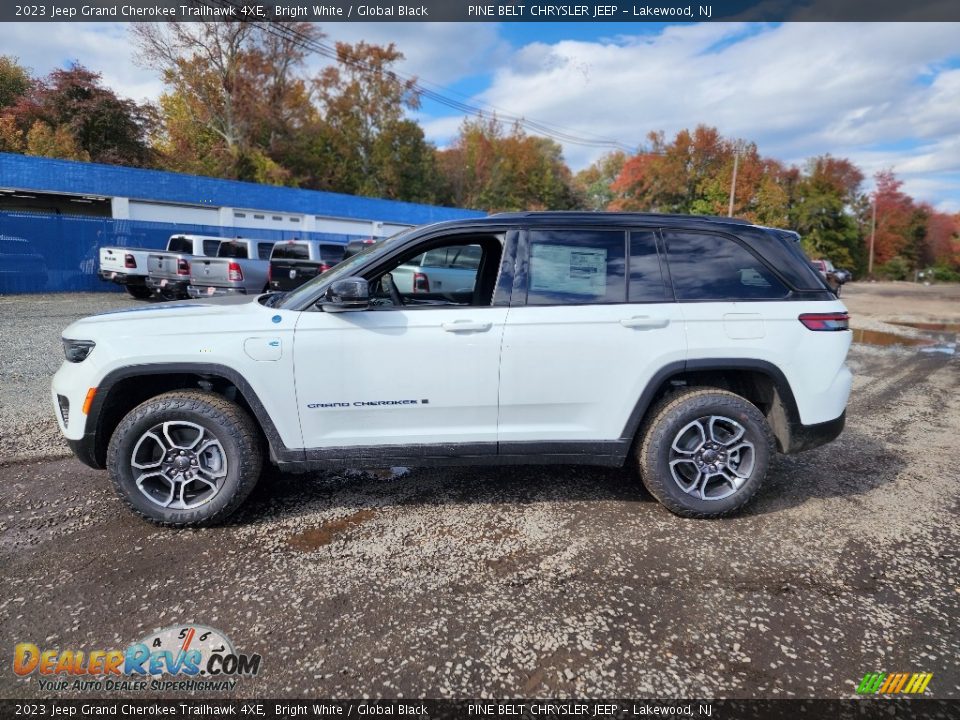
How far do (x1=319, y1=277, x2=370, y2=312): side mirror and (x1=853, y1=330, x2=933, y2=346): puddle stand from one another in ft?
39.2

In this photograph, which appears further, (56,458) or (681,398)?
(56,458)

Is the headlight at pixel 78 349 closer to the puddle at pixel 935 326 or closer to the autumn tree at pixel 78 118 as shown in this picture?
the puddle at pixel 935 326

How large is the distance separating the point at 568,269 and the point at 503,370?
0.74 meters

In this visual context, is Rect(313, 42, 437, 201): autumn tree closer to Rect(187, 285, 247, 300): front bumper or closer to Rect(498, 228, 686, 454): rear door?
Rect(187, 285, 247, 300): front bumper

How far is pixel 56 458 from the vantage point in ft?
13.9

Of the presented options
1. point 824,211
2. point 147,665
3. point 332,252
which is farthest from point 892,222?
point 147,665

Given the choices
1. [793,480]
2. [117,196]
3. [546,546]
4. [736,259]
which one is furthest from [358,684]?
[117,196]

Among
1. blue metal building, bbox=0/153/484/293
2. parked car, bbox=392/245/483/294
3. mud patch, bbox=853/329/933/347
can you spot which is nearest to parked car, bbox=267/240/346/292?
blue metal building, bbox=0/153/484/293

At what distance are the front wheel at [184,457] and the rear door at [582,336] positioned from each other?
1.52 metres

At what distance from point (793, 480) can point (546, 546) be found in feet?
7.23

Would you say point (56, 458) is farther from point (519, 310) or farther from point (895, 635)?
point (895, 635)

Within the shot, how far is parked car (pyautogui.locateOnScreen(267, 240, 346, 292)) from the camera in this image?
1262 cm

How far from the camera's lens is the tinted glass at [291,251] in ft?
48.2

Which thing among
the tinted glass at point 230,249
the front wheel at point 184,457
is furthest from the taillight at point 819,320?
the tinted glass at point 230,249
